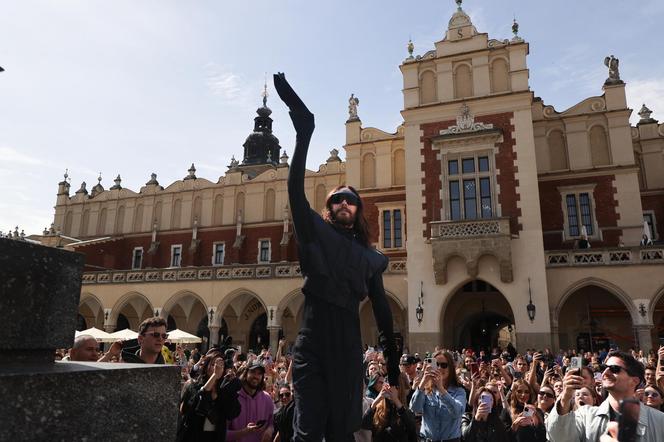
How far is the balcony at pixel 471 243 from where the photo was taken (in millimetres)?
17844

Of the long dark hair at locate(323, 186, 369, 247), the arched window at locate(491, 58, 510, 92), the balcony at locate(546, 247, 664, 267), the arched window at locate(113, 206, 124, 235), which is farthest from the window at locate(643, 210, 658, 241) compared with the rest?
the arched window at locate(113, 206, 124, 235)

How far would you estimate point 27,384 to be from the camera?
159 centimetres

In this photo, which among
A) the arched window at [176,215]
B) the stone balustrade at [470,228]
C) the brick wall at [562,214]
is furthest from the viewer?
the arched window at [176,215]

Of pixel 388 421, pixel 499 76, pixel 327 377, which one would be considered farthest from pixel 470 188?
pixel 327 377

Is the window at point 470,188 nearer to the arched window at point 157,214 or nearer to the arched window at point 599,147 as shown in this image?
the arched window at point 599,147

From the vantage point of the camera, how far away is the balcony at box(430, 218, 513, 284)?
17844mm

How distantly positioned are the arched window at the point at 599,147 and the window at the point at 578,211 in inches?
52.9

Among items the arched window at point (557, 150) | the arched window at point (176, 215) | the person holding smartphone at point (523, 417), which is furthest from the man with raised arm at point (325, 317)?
the arched window at point (176, 215)

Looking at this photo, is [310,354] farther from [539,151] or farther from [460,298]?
[539,151]

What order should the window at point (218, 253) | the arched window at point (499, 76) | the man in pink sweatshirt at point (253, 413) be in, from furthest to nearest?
1. the window at point (218, 253)
2. the arched window at point (499, 76)
3. the man in pink sweatshirt at point (253, 413)

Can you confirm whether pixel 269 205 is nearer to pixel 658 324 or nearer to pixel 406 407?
pixel 658 324

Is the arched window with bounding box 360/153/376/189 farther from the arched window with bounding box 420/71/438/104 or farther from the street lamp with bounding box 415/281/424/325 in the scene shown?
the street lamp with bounding box 415/281/424/325

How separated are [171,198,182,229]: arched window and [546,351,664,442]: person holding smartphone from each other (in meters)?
28.8

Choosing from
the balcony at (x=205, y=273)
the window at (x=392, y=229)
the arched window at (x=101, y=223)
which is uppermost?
the arched window at (x=101, y=223)
